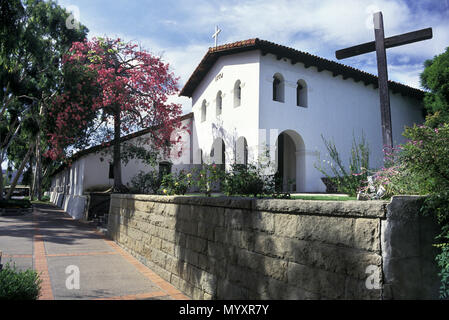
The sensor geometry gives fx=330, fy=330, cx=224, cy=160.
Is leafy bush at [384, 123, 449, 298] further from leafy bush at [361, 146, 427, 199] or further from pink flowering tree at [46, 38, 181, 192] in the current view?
pink flowering tree at [46, 38, 181, 192]

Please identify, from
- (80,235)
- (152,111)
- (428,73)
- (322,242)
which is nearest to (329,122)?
(428,73)

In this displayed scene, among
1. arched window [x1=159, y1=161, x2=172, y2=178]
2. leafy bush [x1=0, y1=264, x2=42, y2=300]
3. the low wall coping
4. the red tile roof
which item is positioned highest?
the red tile roof

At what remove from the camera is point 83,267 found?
621 centimetres

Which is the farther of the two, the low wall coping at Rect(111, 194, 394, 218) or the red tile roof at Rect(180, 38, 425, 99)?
the red tile roof at Rect(180, 38, 425, 99)

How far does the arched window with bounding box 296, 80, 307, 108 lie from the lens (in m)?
14.2

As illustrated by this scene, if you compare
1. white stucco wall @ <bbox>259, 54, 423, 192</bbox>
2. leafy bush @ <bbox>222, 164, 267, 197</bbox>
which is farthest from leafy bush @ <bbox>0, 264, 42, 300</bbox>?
white stucco wall @ <bbox>259, 54, 423, 192</bbox>

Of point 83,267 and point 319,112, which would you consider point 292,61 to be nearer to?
point 319,112

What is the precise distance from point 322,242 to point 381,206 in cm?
60

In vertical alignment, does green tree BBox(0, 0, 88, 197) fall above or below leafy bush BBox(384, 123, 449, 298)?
above

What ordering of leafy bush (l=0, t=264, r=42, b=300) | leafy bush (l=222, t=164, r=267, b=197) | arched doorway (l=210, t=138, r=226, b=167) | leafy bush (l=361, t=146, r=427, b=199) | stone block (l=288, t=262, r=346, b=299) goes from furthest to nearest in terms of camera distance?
arched doorway (l=210, t=138, r=226, b=167)
leafy bush (l=222, t=164, r=267, b=197)
leafy bush (l=0, t=264, r=42, b=300)
leafy bush (l=361, t=146, r=427, b=199)
stone block (l=288, t=262, r=346, b=299)

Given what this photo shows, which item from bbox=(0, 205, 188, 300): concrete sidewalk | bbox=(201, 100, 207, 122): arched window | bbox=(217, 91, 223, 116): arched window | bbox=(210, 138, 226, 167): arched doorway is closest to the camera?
bbox=(0, 205, 188, 300): concrete sidewalk

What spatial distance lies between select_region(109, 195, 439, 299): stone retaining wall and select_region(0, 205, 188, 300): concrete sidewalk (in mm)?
522
